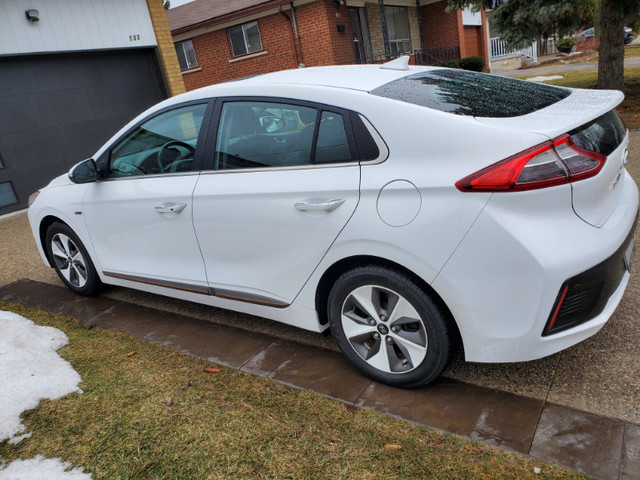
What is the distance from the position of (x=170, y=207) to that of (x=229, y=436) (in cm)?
153

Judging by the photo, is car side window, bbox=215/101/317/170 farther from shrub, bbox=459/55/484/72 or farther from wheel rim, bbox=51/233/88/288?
shrub, bbox=459/55/484/72

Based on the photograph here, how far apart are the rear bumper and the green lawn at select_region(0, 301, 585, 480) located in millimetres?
504

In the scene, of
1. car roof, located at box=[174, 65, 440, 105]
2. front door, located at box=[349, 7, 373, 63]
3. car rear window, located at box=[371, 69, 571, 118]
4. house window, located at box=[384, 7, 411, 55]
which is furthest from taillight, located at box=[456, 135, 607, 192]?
house window, located at box=[384, 7, 411, 55]

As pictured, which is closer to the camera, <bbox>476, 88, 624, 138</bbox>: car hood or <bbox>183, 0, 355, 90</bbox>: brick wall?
<bbox>476, 88, 624, 138</bbox>: car hood

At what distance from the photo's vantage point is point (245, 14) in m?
17.4

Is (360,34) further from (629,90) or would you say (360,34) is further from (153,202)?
(153,202)

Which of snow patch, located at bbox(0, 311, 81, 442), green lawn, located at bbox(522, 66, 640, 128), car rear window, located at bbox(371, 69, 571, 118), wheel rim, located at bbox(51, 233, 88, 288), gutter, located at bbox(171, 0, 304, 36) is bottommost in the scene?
green lawn, located at bbox(522, 66, 640, 128)

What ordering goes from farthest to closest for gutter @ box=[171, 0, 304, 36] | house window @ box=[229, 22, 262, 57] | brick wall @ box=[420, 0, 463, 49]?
brick wall @ box=[420, 0, 463, 49] → house window @ box=[229, 22, 262, 57] → gutter @ box=[171, 0, 304, 36]

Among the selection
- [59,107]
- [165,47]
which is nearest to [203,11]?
[165,47]

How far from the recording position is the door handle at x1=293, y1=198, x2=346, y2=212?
2.51 metres

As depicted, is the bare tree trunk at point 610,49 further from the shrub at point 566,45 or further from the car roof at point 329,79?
the shrub at point 566,45

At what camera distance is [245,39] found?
1820cm

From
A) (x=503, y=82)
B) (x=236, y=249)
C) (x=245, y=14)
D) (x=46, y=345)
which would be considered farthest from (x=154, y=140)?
(x=245, y=14)

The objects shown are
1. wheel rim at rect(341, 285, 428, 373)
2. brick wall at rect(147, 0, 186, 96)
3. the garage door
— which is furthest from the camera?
brick wall at rect(147, 0, 186, 96)
